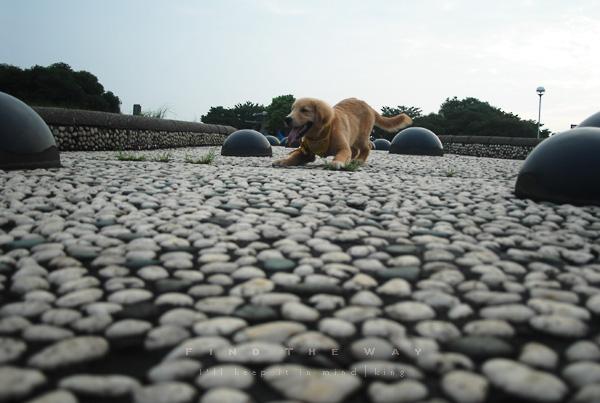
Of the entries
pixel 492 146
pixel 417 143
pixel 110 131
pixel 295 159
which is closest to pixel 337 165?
pixel 295 159

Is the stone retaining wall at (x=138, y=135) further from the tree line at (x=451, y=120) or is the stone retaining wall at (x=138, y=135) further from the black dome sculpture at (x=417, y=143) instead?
the tree line at (x=451, y=120)

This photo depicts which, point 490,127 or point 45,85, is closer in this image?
point 45,85

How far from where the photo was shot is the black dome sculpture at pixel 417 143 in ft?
40.9

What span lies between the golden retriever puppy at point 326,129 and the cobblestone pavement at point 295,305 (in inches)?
143

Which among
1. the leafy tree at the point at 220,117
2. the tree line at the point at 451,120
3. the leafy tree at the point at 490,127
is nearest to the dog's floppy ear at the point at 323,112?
the tree line at the point at 451,120

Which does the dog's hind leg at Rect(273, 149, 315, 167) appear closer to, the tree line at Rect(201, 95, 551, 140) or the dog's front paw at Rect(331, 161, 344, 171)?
the dog's front paw at Rect(331, 161, 344, 171)

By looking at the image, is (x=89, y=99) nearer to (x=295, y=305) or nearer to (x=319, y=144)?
(x=319, y=144)

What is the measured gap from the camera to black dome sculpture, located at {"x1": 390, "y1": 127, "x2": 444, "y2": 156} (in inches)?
490

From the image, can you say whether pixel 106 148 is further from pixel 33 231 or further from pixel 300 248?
pixel 300 248

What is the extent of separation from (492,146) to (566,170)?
14.2 metres

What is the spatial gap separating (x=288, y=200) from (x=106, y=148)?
7.49 m

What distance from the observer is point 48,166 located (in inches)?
197

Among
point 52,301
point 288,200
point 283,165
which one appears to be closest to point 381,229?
point 288,200

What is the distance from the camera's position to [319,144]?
6.62 meters
